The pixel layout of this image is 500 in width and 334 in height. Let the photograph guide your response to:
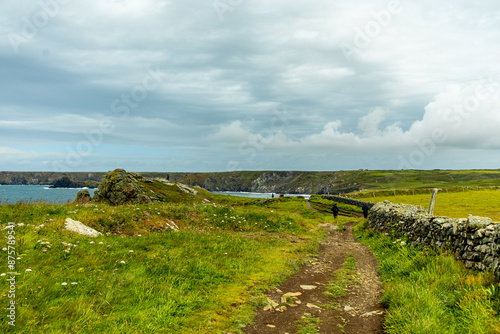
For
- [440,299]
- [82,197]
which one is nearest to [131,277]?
[440,299]

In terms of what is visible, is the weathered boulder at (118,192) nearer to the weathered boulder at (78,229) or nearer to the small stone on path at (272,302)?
the weathered boulder at (78,229)

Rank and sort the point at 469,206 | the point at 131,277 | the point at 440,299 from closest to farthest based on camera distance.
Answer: the point at 131,277 → the point at 440,299 → the point at 469,206

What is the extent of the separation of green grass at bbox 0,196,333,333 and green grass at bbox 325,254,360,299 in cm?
175

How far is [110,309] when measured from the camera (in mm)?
6344

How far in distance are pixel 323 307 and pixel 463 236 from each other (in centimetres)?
671

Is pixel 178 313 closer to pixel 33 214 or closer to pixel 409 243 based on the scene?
pixel 33 214

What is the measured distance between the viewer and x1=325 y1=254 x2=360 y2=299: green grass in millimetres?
9367

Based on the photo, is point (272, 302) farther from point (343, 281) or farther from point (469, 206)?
point (469, 206)

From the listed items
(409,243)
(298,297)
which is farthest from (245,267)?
(409,243)

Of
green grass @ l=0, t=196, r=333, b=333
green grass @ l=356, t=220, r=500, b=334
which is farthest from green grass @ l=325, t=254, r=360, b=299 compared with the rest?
green grass @ l=0, t=196, r=333, b=333

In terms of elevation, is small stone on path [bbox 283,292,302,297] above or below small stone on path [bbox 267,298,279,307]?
below

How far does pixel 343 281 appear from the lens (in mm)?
10617

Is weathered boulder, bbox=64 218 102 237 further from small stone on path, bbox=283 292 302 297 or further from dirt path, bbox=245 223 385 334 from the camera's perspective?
small stone on path, bbox=283 292 302 297

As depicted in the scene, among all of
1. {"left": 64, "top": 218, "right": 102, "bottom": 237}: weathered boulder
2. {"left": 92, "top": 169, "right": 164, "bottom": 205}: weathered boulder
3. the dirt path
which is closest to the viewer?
the dirt path
